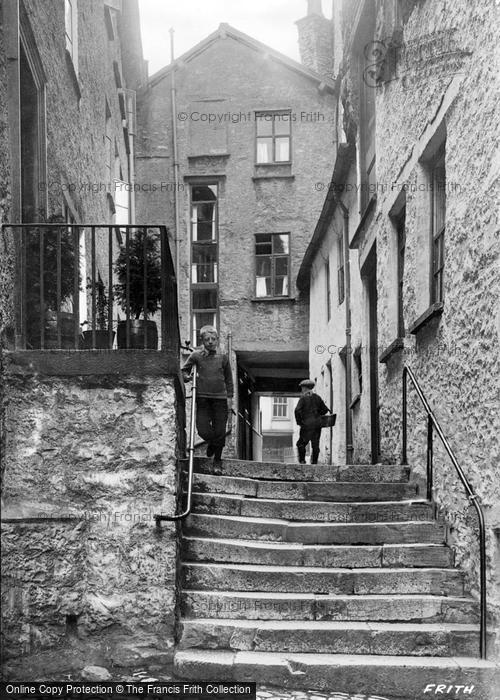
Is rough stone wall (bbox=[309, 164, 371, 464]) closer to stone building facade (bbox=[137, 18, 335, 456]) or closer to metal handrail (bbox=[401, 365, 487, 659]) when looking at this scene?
stone building facade (bbox=[137, 18, 335, 456])

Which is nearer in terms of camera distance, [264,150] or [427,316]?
[427,316]

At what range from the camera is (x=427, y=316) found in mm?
7969

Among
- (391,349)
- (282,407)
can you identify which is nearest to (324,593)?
(391,349)

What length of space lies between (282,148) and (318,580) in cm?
1532

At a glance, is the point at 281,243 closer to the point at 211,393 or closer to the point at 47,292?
the point at 211,393

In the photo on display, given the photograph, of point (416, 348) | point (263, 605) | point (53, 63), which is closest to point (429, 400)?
point (416, 348)

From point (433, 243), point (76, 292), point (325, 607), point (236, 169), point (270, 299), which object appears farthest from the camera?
point (236, 169)

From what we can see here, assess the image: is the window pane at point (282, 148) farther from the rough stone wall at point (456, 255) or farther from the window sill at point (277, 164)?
the rough stone wall at point (456, 255)

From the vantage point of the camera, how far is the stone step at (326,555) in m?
7.13

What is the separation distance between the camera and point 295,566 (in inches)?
281

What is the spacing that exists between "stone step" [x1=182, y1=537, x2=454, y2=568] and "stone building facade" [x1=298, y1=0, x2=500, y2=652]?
0.26 meters

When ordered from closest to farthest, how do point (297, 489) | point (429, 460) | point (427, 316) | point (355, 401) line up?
point (429, 460)
point (427, 316)
point (297, 489)
point (355, 401)

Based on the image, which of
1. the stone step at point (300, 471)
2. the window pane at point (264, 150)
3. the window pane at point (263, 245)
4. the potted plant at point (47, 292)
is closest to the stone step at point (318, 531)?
the stone step at point (300, 471)

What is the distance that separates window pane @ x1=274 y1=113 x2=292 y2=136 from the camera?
68.4 feet
